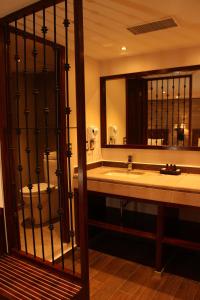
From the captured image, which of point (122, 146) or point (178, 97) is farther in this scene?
point (122, 146)

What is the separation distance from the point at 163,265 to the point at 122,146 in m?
1.54

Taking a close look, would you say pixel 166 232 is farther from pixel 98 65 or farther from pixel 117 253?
pixel 98 65

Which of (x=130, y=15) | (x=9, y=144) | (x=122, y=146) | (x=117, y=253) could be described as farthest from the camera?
(x=122, y=146)

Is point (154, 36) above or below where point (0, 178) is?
above

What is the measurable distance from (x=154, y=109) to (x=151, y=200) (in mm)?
1257

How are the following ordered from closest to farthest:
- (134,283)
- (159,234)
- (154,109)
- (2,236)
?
(2,236) < (134,283) < (159,234) < (154,109)

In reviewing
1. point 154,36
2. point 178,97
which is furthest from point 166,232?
point 154,36

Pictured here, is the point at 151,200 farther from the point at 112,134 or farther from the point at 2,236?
the point at 2,236

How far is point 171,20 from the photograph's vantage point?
2.09 metres

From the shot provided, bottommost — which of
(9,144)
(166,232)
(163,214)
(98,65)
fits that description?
(166,232)

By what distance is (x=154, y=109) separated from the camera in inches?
126

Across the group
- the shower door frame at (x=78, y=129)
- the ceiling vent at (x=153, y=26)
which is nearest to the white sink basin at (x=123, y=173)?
the shower door frame at (x=78, y=129)

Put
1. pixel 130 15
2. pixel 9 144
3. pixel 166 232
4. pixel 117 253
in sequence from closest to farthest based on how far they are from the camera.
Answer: pixel 130 15 < pixel 9 144 < pixel 166 232 < pixel 117 253

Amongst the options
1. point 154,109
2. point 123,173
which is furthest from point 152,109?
point 123,173
